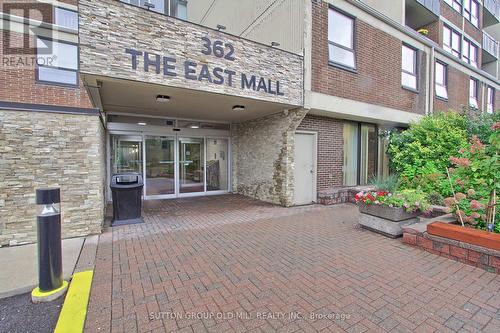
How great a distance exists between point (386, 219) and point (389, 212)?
0.16 metres

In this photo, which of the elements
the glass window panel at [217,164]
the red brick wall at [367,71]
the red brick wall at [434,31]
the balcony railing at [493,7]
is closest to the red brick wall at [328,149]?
the red brick wall at [367,71]

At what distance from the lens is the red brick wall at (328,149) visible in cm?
826

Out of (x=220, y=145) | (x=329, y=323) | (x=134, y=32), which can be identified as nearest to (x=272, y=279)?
(x=329, y=323)

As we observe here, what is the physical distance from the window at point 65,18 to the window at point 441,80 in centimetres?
1512

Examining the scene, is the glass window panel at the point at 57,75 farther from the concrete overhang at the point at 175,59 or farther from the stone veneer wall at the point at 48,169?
the stone veneer wall at the point at 48,169

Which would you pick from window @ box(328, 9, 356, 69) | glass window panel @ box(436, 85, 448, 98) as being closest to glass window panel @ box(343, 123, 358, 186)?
window @ box(328, 9, 356, 69)

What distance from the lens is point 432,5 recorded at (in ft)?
39.9

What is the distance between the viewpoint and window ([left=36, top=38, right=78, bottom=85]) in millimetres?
7965

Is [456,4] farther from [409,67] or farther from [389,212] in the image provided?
[389,212]

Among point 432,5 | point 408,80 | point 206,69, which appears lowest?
point 206,69

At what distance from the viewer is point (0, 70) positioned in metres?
7.42

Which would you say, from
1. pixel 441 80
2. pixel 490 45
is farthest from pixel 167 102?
pixel 490 45

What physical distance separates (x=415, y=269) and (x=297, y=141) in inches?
195

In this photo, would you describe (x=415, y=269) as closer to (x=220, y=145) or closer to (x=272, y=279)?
(x=272, y=279)
